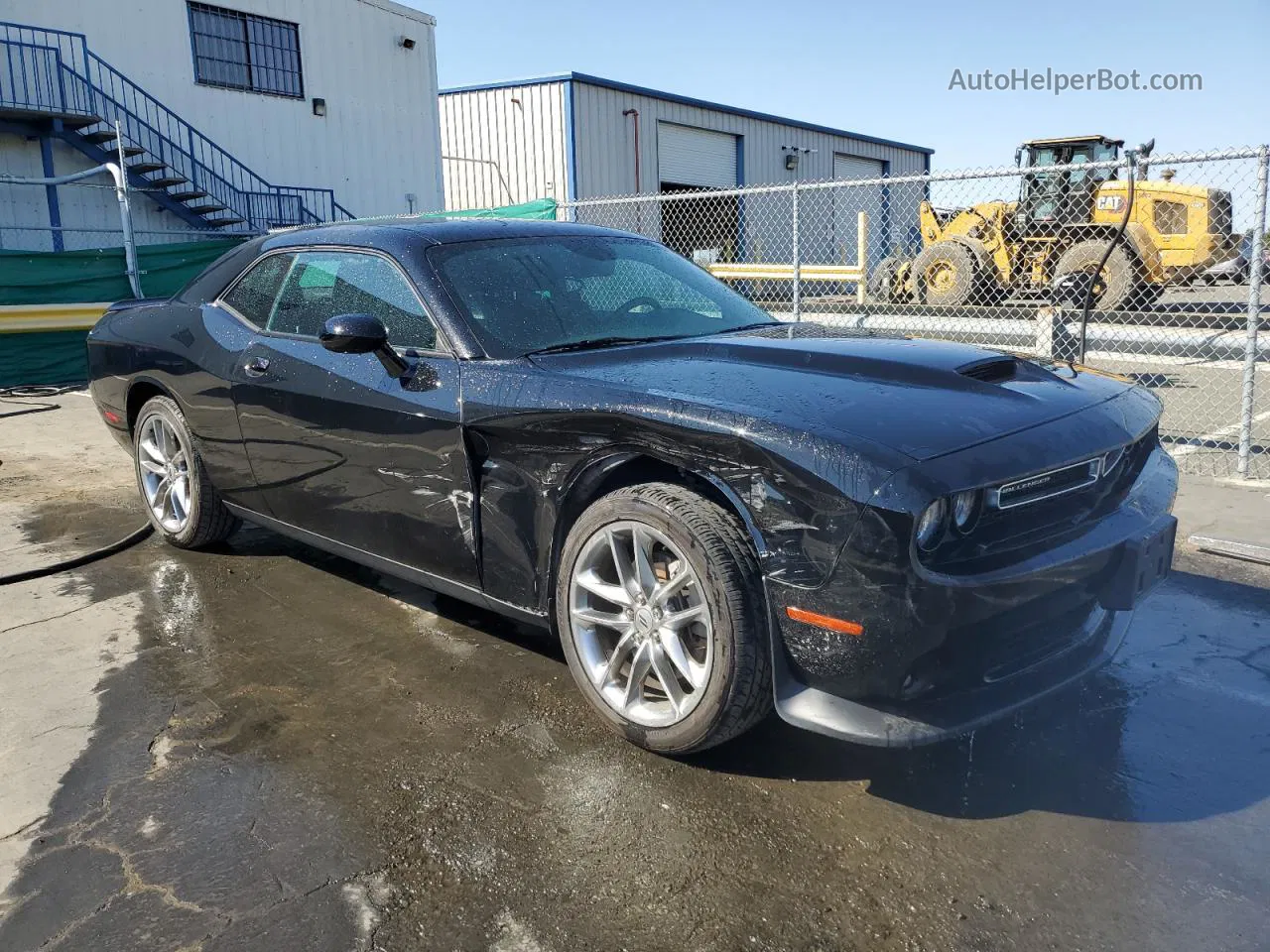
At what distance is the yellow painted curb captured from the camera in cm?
1104

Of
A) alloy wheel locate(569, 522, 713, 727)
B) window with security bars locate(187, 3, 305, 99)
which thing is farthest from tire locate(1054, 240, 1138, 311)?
window with security bars locate(187, 3, 305, 99)

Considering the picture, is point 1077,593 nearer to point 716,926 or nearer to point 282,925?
point 716,926

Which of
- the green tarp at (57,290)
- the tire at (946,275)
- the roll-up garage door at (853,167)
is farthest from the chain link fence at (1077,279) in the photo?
the roll-up garage door at (853,167)

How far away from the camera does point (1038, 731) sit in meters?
3.04

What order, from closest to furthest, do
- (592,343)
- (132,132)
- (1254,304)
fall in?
1. (592,343)
2. (1254,304)
3. (132,132)

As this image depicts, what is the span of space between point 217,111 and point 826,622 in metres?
19.3

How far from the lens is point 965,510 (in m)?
2.46

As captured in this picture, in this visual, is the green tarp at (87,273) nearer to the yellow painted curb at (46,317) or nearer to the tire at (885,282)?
the yellow painted curb at (46,317)

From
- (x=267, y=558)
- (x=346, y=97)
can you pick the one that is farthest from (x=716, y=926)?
(x=346, y=97)

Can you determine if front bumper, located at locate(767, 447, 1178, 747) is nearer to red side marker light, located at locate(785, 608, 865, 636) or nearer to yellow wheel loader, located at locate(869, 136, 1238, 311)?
red side marker light, located at locate(785, 608, 865, 636)

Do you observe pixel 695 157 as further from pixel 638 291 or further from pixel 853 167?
pixel 638 291

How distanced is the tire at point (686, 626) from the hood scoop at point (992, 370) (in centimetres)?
93

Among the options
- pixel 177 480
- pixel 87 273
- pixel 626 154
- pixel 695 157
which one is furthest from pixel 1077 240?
pixel 177 480

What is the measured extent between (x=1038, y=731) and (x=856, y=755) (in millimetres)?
566
